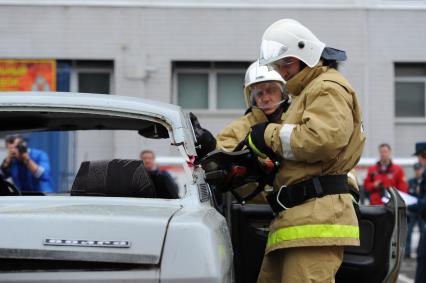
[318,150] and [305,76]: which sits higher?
[305,76]

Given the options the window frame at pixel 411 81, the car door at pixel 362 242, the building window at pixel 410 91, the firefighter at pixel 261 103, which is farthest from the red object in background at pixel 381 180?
the car door at pixel 362 242

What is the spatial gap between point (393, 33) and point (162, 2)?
13.8 ft

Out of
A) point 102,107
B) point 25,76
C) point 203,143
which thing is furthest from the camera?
point 25,76

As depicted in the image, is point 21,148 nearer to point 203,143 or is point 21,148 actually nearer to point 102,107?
point 203,143

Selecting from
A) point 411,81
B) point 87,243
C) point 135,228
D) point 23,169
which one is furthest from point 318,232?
point 411,81

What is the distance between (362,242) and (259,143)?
0.99 meters

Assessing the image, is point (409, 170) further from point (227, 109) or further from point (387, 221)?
point (387, 221)

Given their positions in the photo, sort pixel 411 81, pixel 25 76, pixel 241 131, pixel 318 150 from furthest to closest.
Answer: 1. pixel 411 81
2. pixel 25 76
3. pixel 241 131
4. pixel 318 150

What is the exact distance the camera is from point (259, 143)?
3.71 m

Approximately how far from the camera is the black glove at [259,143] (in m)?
3.70

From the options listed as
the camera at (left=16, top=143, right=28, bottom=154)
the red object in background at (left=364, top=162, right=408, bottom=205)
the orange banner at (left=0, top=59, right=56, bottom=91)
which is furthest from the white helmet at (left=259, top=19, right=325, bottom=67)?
the orange banner at (left=0, top=59, right=56, bottom=91)

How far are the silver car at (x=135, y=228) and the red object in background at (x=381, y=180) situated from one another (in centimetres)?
656

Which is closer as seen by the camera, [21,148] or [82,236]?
[82,236]

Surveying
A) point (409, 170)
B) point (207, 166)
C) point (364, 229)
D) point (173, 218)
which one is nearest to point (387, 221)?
point (364, 229)
